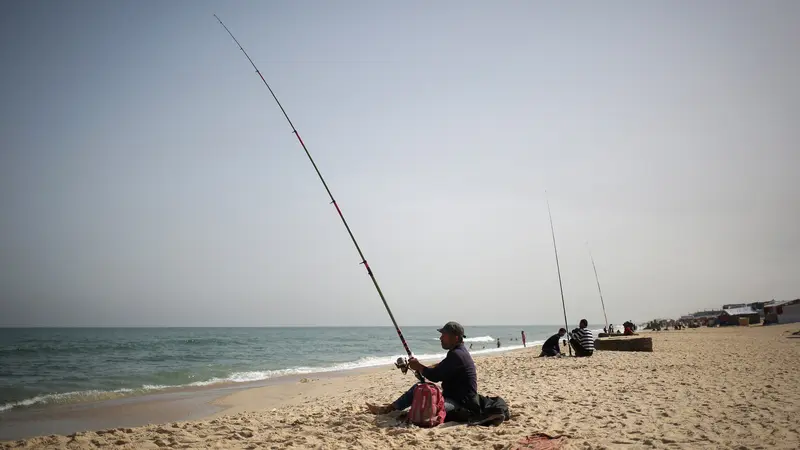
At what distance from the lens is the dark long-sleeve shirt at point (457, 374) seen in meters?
4.98

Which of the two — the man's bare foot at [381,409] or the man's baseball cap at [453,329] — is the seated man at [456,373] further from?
the man's bare foot at [381,409]

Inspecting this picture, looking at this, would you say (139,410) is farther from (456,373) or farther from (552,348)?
(552,348)

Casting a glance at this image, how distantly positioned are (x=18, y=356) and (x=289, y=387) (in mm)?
25506

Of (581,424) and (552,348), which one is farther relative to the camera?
(552,348)

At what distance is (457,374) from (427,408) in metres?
0.52

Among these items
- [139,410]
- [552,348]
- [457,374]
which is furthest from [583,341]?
[139,410]

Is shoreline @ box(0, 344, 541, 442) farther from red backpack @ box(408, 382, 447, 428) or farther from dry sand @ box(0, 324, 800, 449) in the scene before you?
red backpack @ box(408, 382, 447, 428)

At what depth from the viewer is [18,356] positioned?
2706 cm

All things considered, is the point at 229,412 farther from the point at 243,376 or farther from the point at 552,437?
the point at 243,376

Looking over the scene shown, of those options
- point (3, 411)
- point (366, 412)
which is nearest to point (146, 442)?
point (366, 412)

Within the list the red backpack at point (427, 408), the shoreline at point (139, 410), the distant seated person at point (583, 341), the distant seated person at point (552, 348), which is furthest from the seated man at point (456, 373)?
the distant seated person at point (552, 348)

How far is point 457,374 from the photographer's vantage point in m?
5.05

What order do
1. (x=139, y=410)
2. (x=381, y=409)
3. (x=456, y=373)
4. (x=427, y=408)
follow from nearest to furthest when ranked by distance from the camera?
(x=427, y=408), (x=456, y=373), (x=381, y=409), (x=139, y=410)

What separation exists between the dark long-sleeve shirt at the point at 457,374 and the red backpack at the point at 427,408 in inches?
6.5
